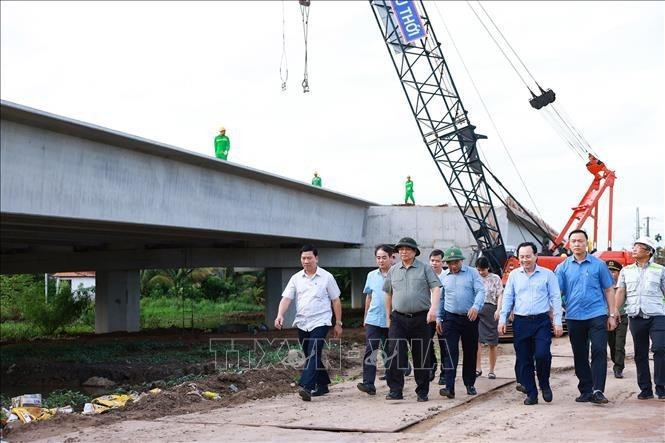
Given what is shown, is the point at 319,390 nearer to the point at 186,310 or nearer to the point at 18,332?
the point at 18,332

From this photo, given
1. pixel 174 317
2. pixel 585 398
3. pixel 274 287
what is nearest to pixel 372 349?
pixel 585 398

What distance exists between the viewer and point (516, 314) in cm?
888

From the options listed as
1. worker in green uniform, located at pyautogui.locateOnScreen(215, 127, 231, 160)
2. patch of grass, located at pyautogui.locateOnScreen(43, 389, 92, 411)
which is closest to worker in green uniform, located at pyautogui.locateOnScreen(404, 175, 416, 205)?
worker in green uniform, located at pyautogui.locateOnScreen(215, 127, 231, 160)

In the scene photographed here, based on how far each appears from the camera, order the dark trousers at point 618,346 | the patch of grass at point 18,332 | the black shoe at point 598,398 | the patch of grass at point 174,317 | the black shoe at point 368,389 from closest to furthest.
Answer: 1. the black shoe at point 598,398
2. the black shoe at point 368,389
3. the dark trousers at point 618,346
4. the patch of grass at point 18,332
5. the patch of grass at point 174,317

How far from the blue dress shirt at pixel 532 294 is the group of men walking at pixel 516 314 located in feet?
0.03

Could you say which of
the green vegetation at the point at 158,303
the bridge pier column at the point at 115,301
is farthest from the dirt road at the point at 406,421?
the green vegetation at the point at 158,303

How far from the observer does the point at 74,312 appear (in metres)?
33.4

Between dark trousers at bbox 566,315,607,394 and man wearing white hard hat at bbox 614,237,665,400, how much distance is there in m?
0.42

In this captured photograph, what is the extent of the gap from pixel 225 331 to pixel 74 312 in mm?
8441

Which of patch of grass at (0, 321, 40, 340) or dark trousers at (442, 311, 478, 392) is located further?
patch of grass at (0, 321, 40, 340)

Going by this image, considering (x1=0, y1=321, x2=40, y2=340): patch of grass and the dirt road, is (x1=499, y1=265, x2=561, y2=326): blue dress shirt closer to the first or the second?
the dirt road

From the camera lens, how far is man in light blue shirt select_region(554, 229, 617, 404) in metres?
8.64

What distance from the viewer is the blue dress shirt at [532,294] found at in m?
8.73

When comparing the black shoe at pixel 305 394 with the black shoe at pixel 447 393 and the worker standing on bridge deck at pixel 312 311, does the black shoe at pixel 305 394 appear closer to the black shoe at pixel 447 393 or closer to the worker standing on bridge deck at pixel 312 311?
the worker standing on bridge deck at pixel 312 311
